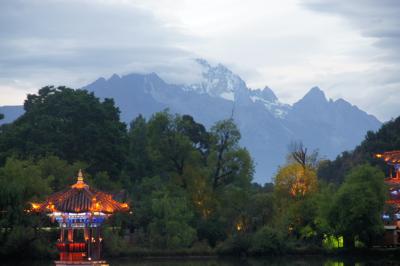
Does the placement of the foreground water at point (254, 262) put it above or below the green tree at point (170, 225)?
below

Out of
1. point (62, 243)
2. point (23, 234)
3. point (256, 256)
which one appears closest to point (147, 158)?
point (256, 256)

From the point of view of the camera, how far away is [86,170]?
65125mm

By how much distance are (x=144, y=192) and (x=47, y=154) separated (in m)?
7.44

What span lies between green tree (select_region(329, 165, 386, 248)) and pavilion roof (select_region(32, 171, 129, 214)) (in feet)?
81.6

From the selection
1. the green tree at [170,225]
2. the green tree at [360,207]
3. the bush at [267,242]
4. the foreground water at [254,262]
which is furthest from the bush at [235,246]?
the green tree at [360,207]

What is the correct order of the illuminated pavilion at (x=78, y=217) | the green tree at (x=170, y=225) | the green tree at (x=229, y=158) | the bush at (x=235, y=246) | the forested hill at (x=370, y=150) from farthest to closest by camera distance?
the forested hill at (x=370, y=150)
the green tree at (x=229, y=158)
the bush at (x=235, y=246)
the green tree at (x=170, y=225)
the illuminated pavilion at (x=78, y=217)

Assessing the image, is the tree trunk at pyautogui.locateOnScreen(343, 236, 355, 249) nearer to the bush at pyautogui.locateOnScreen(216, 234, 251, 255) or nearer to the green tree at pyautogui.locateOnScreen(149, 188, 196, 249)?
the bush at pyautogui.locateOnScreen(216, 234, 251, 255)

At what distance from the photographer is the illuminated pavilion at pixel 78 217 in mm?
34219

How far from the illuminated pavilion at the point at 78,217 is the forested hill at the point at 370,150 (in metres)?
56.9

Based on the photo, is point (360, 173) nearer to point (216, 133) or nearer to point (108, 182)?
point (216, 133)

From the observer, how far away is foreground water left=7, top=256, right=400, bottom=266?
47856 mm

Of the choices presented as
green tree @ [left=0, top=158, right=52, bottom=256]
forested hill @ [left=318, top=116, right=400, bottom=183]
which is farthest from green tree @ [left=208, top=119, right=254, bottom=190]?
forested hill @ [left=318, top=116, right=400, bottom=183]

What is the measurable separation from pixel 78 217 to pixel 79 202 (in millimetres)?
595

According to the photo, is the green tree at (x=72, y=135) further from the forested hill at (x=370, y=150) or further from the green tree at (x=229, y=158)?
the forested hill at (x=370, y=150)
